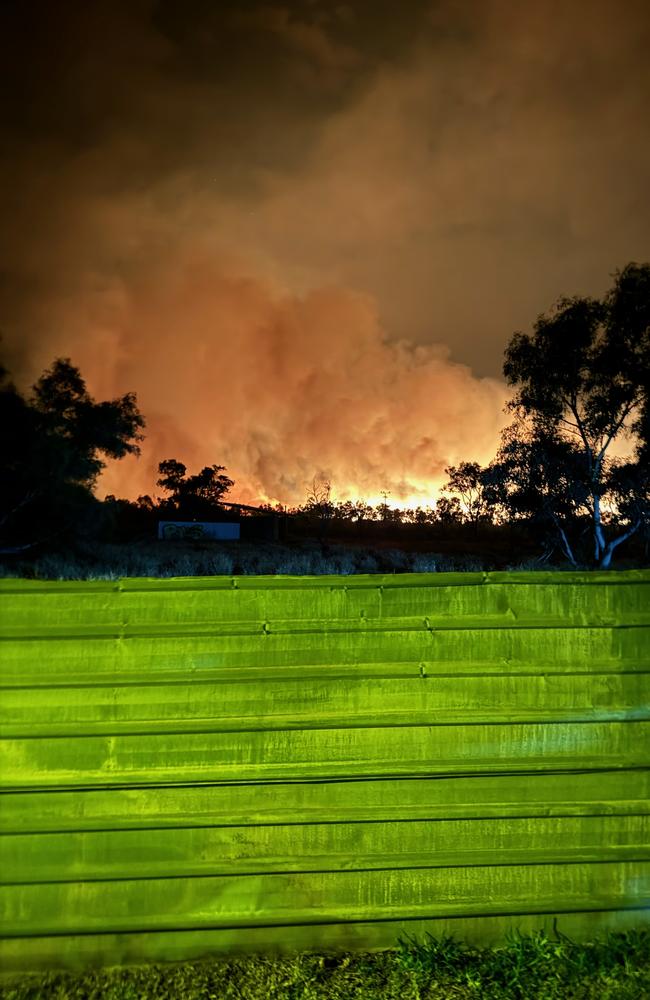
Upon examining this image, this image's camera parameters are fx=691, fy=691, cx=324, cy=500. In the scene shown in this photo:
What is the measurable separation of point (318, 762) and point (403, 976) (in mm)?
848

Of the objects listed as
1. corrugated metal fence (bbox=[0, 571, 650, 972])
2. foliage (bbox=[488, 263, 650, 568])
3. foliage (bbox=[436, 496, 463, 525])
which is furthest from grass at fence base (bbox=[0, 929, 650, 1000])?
foliage (bbox=[436, 496, 463, 525])

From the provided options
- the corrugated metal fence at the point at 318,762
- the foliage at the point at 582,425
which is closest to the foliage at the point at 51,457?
the foliage at the point at 582,425

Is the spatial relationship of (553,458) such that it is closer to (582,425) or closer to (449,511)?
(582,425)

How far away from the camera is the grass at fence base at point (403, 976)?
255cm

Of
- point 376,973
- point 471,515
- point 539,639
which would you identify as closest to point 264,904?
point 376,973

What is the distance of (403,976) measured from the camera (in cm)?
262

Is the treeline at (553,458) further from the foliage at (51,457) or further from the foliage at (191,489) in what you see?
the foliage at (191,489)

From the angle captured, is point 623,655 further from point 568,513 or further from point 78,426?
point 78,426

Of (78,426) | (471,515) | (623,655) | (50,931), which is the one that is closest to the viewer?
(50,931)

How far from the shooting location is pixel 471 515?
53312mm

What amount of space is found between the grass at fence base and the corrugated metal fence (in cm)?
6

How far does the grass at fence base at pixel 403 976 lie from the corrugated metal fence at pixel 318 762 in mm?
59

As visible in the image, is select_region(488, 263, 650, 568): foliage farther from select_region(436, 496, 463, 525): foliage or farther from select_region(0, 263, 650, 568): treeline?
select_region(436, 496, 463, 525): foliage

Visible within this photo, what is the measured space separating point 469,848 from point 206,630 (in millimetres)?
1347
